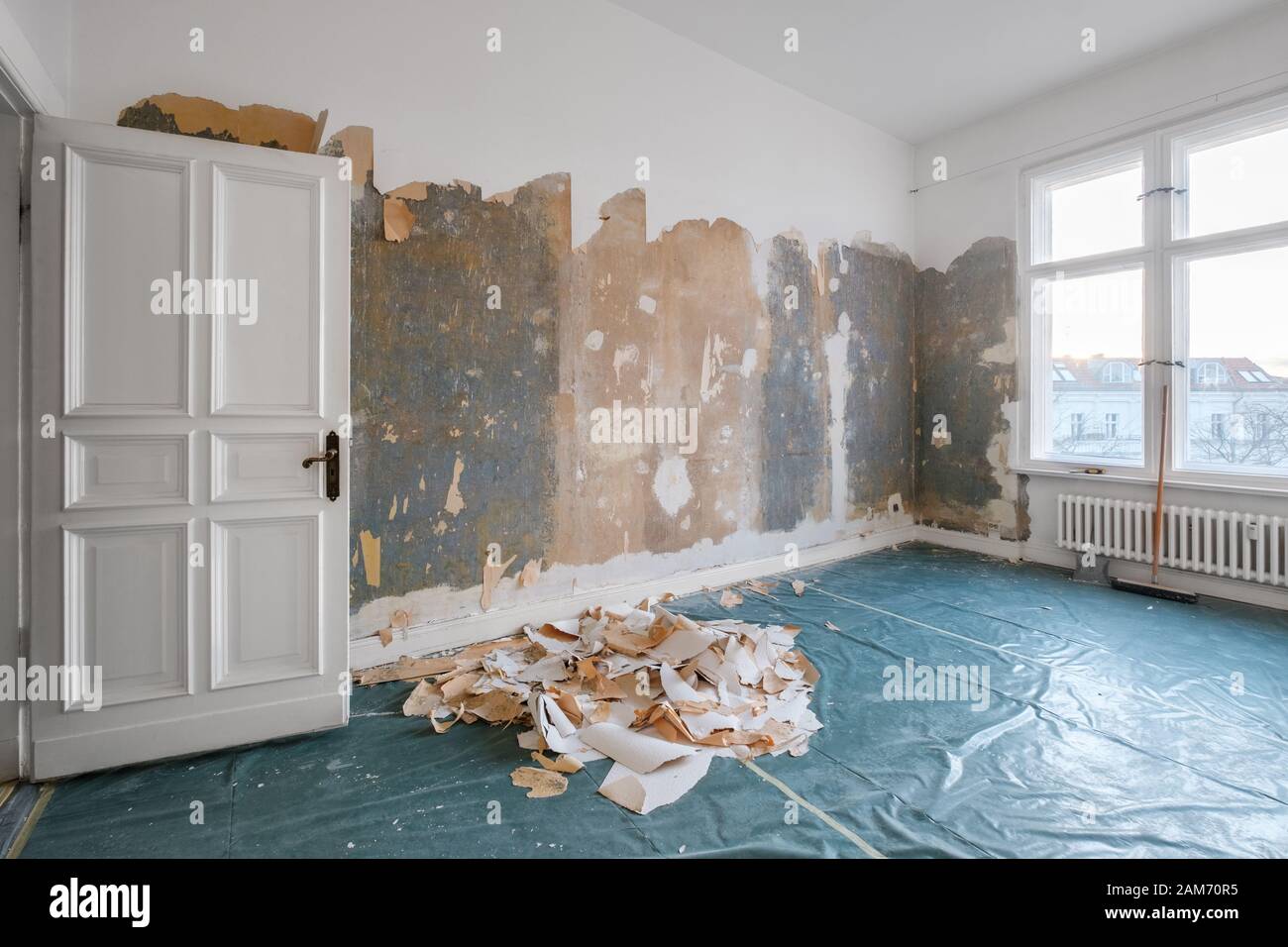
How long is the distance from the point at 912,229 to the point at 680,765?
519 centimetres

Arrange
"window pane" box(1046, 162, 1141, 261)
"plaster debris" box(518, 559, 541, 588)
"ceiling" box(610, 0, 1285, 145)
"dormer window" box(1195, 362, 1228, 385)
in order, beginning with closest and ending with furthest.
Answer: "plaster debris" box(518, 559, 541, 588)
"ceiling" box(610, 0, 1285, 145)
"dormer window" box(1195, 362, 1228, 385)
"window pane" box(1046, 162, 1141, 261)

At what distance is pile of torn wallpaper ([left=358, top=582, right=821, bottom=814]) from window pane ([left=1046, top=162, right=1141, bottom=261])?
3.72 metres

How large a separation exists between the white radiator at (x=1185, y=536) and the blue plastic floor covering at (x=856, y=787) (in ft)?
3.72

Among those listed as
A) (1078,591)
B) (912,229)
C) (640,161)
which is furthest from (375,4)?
(1078,591)

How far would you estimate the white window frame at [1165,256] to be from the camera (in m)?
3.87

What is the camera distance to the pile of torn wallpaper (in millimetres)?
2123

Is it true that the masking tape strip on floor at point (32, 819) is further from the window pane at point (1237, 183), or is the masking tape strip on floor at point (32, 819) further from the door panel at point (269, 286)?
the window pane at point (1237, 183)

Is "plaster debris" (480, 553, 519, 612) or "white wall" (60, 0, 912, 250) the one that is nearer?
"white wall" (60, 0, 912, 250)

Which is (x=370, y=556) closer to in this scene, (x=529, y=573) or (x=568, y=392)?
(x=529, y=573)

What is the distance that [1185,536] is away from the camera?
4.08 metres

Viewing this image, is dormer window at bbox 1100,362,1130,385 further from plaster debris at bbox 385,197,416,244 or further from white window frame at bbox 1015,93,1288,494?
plaster debris at bbox 385,197,416,244


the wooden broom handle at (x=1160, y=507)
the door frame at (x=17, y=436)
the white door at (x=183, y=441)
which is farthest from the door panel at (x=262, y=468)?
the wooden broom handle at (x=1160, y=507)

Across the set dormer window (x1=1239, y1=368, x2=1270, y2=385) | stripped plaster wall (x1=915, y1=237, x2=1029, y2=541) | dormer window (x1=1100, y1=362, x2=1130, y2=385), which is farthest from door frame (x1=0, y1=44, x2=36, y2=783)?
dormer window (x1=1239, y1=368, x2=1270, y2=385)

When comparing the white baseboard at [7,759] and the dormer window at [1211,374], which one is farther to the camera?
the dormer window at [1211,374]
